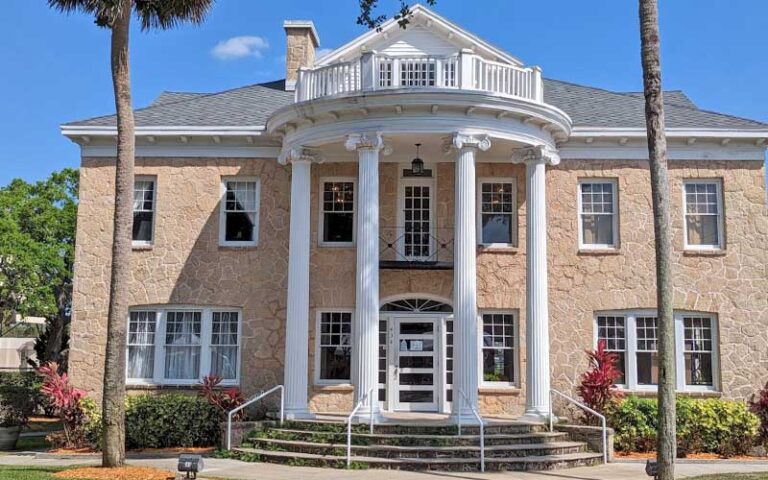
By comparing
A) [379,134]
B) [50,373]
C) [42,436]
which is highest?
[379,134]

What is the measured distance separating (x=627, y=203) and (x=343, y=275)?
7361mm

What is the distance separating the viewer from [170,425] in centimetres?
1803

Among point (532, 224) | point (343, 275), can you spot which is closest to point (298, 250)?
point (343, 275)

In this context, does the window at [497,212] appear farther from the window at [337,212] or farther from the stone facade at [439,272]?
the window at [337,212]

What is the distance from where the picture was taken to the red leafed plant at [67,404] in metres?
18.0

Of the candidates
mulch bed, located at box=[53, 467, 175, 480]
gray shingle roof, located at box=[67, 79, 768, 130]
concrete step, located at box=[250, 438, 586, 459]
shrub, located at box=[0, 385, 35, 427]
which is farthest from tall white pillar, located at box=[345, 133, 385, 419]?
shrub, located at box=[0, 385, 35, 427]

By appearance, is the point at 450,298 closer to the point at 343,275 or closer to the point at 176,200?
the point at 343,275

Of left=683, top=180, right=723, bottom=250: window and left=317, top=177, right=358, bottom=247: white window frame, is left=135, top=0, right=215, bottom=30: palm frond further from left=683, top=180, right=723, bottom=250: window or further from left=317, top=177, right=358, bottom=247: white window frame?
left=683, top=180, right=723, bottom=250: window

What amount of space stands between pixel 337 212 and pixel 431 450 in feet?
24.0

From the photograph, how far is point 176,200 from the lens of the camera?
20.2m

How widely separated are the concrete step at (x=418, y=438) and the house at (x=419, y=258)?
3.00m

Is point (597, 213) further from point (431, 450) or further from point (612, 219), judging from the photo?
point (431, 450)

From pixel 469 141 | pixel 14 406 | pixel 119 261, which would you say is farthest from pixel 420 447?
pixel 14 406

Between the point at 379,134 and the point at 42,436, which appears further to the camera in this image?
the point at 42,436
